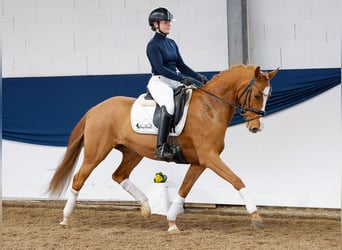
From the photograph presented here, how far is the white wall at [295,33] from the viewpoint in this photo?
502 cm

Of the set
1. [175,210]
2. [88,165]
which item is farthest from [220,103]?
[88,165]

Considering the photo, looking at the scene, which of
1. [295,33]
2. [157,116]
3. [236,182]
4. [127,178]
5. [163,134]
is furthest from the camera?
[295,33]

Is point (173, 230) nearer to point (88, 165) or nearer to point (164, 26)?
point (88, 165)

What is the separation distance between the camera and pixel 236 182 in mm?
3633

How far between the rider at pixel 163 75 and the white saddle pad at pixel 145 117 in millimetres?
95

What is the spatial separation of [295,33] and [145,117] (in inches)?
78.5

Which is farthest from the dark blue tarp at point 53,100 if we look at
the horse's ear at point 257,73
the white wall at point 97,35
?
the horse's ear at point 257,73

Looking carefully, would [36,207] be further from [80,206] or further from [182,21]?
[182,21]

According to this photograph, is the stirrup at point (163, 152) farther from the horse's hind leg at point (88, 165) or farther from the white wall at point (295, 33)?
the white wall at point (295, 33)

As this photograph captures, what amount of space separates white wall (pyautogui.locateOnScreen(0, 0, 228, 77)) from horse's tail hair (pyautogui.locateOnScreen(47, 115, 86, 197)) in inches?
53.0

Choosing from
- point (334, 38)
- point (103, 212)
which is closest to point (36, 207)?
point (103, 212)

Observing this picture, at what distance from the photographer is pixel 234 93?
3926mm

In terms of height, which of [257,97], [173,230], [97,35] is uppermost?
[97,35]

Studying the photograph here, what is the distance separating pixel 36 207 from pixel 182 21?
2.64 m
